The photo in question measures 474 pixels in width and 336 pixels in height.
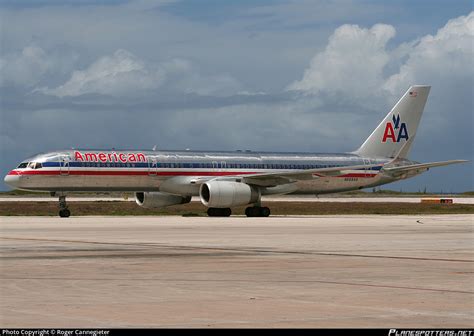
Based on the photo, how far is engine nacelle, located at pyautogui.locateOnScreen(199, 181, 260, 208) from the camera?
179 ft

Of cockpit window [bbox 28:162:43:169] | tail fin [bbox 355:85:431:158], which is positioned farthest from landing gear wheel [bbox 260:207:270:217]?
cockpit window [bbox 28:162:43:169]

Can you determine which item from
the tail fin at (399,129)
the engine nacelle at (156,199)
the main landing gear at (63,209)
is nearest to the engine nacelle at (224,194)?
the engine nacelle at (156,199)

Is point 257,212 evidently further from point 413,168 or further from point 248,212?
point 413,168

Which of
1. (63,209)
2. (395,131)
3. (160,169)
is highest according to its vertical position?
(395,131)

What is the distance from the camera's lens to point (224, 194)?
54.8 metres

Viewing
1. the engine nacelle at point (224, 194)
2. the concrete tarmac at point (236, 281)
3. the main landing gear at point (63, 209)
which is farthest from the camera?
the engine nacelle at point (224, 194)

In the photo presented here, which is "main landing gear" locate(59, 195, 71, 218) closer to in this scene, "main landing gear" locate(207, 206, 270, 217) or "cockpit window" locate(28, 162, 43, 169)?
"cockpit window" locate(28, 162, 43, 169)

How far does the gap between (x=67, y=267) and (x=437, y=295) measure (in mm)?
8292

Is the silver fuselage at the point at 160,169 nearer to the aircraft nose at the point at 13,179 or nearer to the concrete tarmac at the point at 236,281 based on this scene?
the aircraft nose at the point at 13,179

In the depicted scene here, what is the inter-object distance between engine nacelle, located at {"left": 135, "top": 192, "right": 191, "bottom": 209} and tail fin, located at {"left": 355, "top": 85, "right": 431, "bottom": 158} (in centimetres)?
1425

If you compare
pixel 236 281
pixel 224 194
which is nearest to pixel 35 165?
pixel 224 194

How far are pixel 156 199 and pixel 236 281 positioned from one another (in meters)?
42.0

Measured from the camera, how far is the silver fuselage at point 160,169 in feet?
177

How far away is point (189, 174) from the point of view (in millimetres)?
57938
